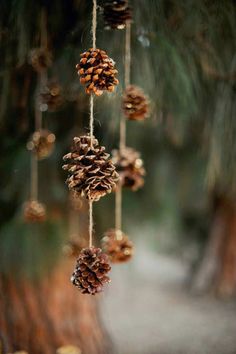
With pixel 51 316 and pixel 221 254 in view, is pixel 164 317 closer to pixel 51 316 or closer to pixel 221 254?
pixel 221 254

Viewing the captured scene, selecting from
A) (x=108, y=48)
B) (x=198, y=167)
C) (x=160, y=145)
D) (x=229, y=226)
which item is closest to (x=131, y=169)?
(x=108, y=48)

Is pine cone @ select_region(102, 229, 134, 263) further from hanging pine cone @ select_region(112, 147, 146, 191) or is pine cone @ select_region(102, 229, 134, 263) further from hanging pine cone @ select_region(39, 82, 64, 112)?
hanging pine cone @ select_region(39, 82, 64, 112)

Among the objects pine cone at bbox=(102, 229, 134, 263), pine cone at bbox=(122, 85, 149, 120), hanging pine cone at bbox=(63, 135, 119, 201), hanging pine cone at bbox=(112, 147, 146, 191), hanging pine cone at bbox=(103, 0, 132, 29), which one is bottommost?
pine cone at bbox=(102, 229, 134, 263)

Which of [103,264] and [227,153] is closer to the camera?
[103,264]

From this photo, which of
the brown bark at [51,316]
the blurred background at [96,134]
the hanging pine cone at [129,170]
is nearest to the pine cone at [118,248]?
the hanging pine cone at [129,170]

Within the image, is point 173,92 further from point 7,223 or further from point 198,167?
point 198,167

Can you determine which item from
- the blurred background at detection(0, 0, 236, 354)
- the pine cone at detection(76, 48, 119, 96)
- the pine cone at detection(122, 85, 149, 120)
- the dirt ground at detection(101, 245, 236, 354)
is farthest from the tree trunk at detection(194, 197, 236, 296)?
the pine cone at detection(76, 48, 119, 96)

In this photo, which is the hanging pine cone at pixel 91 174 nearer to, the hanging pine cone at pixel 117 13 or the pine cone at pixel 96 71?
the pine cone at pixel 96 71
